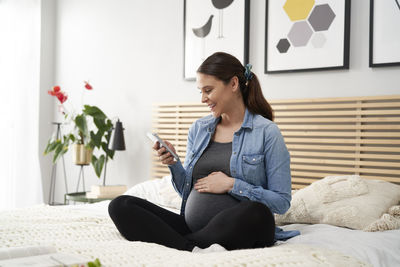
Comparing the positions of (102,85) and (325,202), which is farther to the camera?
(102,85)

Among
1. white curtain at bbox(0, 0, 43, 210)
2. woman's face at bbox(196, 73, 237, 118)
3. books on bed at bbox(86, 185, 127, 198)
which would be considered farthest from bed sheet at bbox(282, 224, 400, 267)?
white curtain at bbox(0, 0, 43, 210)

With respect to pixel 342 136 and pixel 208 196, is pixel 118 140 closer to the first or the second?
pixel 342 136

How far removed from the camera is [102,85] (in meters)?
4.04

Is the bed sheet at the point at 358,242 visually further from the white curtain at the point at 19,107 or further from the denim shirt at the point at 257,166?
the white curtain at the point at 19,107

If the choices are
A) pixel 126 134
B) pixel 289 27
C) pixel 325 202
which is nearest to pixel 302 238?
pixel 325 202

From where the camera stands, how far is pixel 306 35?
2.80m

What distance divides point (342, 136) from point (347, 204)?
66cm

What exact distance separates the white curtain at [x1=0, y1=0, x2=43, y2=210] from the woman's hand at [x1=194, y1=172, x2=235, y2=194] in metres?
2.92

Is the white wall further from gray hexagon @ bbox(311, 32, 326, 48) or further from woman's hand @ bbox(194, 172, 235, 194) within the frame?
woman's hand @ bbox(194, 172, 235, 194)

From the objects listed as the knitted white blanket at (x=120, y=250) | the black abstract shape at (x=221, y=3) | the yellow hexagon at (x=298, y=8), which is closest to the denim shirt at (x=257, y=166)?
the knitted white blanket at (x=120, y=250)

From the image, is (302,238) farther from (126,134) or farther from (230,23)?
(126,134)

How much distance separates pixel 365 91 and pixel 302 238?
3.97 ft

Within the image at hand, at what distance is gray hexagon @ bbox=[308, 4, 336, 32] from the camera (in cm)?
271

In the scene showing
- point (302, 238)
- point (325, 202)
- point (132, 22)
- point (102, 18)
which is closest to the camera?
point (302, 238)
